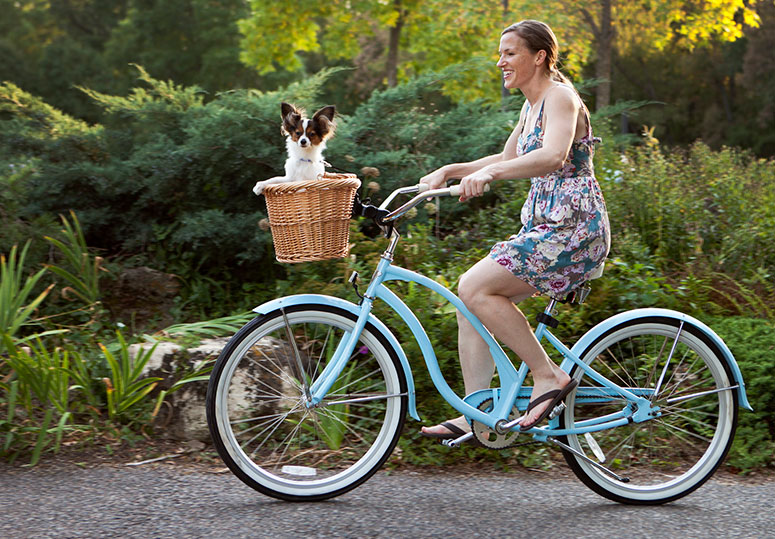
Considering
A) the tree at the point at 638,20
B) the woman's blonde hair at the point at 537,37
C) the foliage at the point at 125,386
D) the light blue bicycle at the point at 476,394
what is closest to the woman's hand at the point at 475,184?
the light blue bicycle at the point at 476,394

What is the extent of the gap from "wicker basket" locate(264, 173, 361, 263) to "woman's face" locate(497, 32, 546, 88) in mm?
758

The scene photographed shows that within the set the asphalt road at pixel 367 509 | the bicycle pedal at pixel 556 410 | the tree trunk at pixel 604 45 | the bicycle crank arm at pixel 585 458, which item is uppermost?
the tree trunk at pixel 604 45

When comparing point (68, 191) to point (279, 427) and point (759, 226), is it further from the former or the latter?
point (759, 226)

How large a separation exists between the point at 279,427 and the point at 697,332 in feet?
6.07

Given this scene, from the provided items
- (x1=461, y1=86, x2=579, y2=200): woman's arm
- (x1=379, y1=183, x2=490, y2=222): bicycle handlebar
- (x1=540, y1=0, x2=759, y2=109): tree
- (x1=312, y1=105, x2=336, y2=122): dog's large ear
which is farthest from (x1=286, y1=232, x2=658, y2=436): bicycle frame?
(x1=540, y1=0, x2=759, y2=109): tree

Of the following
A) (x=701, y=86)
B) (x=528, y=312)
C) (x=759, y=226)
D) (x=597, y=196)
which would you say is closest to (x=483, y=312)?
(x=597, y=196)

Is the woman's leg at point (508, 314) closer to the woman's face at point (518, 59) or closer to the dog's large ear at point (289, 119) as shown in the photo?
the woman's face at point (518, 59)

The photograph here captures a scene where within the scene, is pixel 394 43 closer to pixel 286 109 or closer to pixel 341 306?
pixel 286 109

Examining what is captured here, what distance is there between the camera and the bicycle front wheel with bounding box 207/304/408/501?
3337 millimetres

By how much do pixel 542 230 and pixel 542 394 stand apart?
26.3 inches

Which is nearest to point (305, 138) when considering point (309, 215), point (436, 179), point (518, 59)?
point (436, 179)

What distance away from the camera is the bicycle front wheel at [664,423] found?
11.3 feet

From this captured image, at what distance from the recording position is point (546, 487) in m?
3.75

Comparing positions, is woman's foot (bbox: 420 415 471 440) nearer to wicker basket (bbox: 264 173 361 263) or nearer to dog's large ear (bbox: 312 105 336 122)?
wicker basket (bbox: 264 173 361 263)
